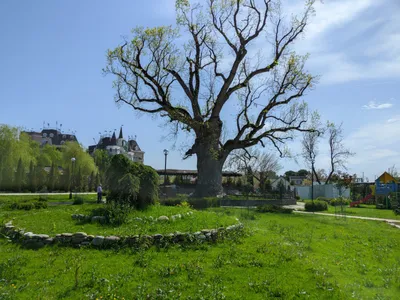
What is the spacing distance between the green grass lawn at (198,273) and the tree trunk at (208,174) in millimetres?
15220

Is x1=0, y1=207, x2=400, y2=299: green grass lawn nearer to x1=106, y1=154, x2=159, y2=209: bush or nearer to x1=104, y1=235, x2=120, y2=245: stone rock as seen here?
x1=104, y1=235, x2=120, y2=245: stone rock

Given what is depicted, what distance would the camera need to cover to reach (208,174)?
2439cm

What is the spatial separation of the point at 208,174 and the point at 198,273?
18.3m

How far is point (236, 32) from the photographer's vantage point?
24172 mm

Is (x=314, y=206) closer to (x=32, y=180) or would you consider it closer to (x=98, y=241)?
Result: (x=98, y=241)

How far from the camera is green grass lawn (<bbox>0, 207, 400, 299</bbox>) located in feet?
17.4

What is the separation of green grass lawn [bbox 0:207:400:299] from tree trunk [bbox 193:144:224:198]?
1522cm

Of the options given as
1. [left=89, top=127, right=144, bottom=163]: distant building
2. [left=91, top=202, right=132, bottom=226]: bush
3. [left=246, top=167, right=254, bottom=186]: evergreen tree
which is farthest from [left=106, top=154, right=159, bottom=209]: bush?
[left=89, top=127, right=144, bottom=163]: distant building

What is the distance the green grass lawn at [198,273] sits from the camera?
5.29m

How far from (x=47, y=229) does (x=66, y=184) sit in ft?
140

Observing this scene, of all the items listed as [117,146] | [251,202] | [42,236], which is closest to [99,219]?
[42,236]

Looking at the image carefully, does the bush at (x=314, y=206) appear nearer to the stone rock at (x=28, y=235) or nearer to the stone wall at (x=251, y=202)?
the stone wall at (x=251, y=202)

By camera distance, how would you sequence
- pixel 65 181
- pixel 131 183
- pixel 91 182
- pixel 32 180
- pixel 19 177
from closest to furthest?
pixel 131 183 < pixel 19 177 < pixel 32 180 < pixel 65 181 < pixel 91 182

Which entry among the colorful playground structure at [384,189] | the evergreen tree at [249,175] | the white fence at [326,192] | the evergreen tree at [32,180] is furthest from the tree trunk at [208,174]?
the evergreen tree at [32,180]
